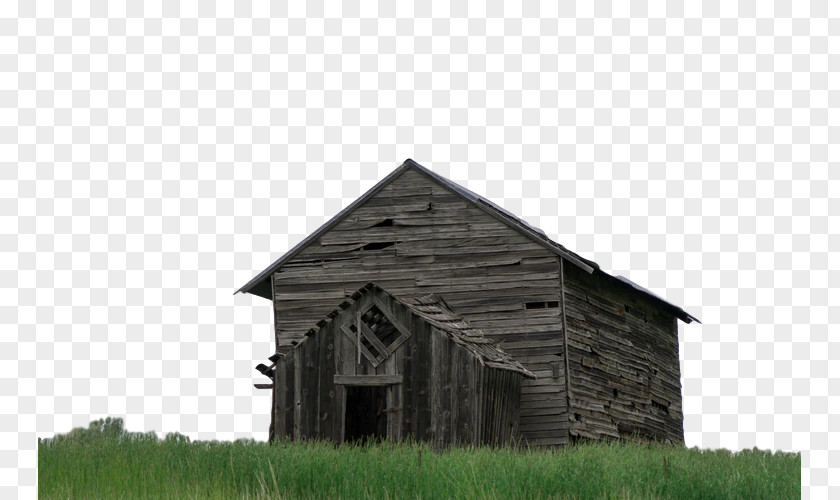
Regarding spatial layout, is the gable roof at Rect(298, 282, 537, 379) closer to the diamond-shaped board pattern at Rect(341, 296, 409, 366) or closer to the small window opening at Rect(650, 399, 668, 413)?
the diamond-shaped board pattern at Rect(341, 296, 409, 366)

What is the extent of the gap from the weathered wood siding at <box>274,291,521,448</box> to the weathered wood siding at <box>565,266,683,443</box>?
9.87 feet

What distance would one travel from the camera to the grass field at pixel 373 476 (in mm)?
13320

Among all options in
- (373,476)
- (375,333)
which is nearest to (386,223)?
(375,333)

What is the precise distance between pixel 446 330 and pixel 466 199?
4.51 meters

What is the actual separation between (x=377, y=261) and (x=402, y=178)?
2051mm

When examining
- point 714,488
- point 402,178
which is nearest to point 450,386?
point 402,178

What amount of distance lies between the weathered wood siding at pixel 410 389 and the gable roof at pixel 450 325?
0.35ft

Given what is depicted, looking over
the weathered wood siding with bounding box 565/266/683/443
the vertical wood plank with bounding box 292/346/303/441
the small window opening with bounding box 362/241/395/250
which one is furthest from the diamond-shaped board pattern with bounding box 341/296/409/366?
the weathered wood siding with bounding box 565/266/683/443

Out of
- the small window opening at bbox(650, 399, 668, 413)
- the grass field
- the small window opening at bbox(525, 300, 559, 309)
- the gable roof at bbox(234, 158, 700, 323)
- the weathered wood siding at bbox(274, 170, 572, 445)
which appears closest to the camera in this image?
the grass field

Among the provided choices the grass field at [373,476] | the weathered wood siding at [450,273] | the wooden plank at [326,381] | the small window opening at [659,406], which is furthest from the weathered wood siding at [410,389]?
the small window opening at [659,406]

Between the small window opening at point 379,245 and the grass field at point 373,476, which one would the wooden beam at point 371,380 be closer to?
the grass field at point 373,476

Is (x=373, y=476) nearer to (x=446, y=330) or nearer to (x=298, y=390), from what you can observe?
(x=446, y=330)

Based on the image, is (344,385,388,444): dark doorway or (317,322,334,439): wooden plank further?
(344,385,388,444): dark doorway

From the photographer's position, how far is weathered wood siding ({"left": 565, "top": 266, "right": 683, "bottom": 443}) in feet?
82.5
